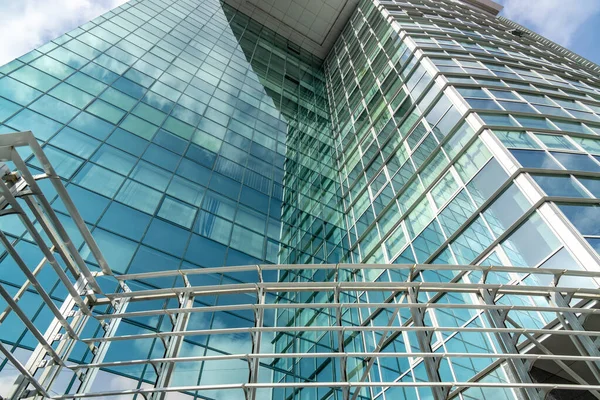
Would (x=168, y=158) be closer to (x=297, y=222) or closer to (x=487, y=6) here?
(x=297, y=222)

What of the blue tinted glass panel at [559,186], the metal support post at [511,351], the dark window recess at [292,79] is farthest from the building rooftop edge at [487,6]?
the metal support post at [511,351]

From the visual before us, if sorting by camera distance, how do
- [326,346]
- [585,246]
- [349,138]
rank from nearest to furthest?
[585,246], [326,346], [349,138]

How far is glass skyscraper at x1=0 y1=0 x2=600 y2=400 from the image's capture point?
28.2 ft

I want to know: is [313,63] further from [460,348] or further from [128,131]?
[460,348]

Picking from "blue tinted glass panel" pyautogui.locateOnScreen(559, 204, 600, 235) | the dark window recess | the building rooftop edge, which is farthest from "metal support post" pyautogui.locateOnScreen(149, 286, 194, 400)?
the building rooftop edge

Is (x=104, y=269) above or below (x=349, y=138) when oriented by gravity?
above

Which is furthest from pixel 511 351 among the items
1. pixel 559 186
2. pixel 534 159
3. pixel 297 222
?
pixel 297 222

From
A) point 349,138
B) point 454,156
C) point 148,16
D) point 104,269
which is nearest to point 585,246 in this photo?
point 454,156

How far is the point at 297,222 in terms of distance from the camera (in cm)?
2111

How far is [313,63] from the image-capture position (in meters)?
39.8

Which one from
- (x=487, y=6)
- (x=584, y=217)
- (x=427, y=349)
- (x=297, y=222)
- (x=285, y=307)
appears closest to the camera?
(x=427, y=349)

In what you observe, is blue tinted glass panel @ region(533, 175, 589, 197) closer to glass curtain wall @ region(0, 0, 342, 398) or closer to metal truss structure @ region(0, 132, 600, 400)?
metal truss structure @ region(0, 132, 600, 400)

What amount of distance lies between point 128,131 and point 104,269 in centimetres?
1116

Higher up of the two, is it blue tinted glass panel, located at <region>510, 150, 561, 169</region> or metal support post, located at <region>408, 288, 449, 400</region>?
blue tinted glass panel, located at <region>510, 150, 561, 169</region>
